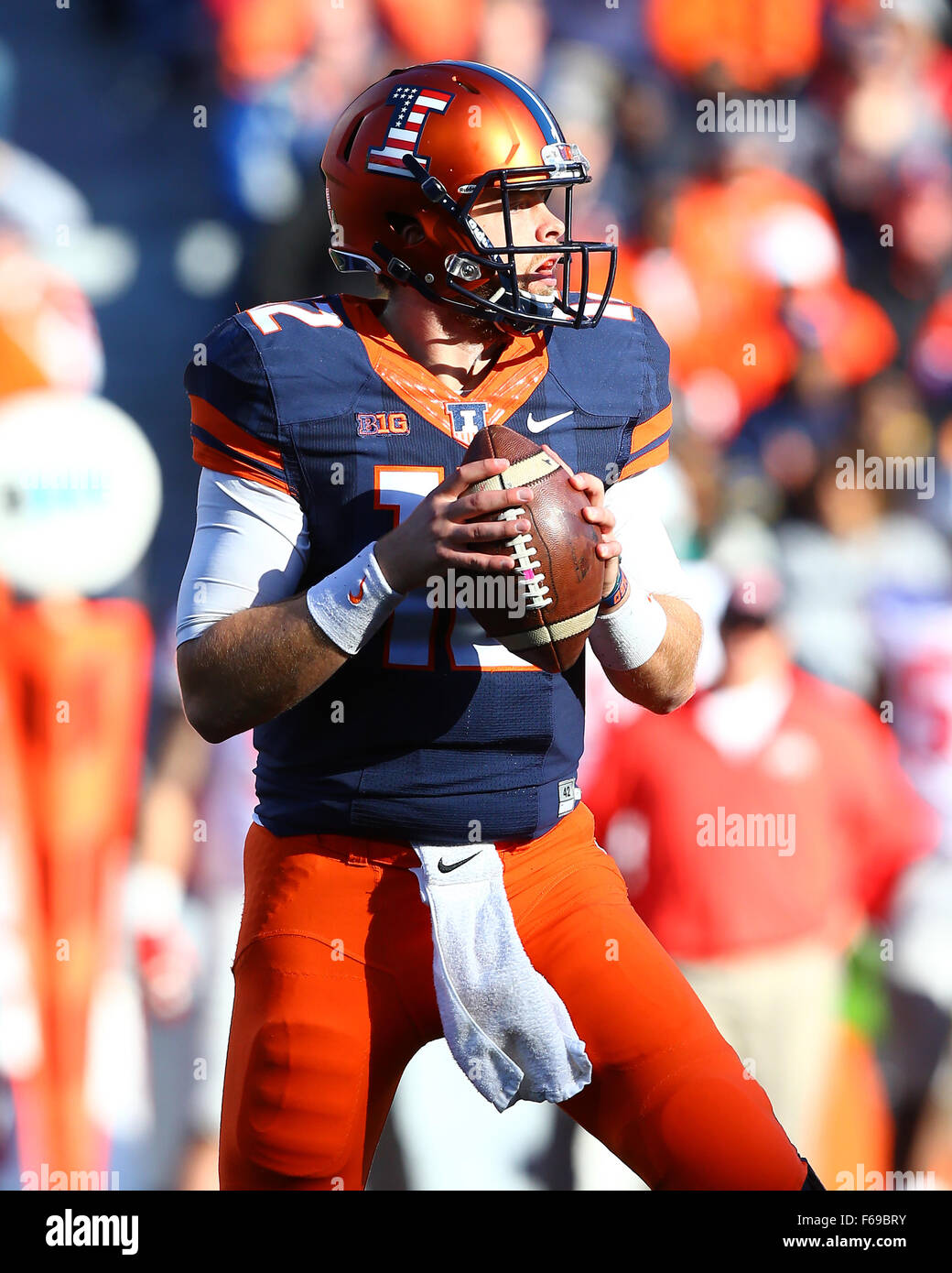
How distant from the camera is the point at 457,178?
1.51m

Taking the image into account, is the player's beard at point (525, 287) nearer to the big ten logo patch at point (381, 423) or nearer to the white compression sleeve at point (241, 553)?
the big ten logo patch at point (381, 423)

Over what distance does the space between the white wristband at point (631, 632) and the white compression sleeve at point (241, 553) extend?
1.15 ft

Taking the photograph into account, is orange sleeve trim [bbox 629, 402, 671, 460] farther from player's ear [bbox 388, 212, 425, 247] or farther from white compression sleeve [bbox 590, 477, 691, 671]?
player's ear [bbox 388, 212, 425, 247]

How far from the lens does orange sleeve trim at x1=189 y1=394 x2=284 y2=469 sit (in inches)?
56.7

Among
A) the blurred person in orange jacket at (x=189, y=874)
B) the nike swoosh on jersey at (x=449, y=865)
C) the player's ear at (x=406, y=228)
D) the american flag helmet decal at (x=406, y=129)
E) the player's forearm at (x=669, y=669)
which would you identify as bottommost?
the blurred person in orange jacket at (x=189, y=874)

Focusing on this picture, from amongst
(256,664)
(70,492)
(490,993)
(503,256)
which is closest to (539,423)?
(503,256)

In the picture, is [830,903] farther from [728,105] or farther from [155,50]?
[155,50]

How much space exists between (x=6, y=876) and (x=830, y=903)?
157 cm

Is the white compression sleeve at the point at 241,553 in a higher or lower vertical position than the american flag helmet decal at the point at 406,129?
lower

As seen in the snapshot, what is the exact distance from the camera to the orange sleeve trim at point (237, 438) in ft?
4.73

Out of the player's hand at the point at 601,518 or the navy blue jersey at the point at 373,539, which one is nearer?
the player's hand at the point at 601,518

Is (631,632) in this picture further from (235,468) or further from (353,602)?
(235,468)

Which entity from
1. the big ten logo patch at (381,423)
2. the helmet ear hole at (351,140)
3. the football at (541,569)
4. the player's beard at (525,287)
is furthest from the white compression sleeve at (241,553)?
the helmet ear hole at (351,140)

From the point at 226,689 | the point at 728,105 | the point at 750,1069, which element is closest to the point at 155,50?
the point at 728,105
